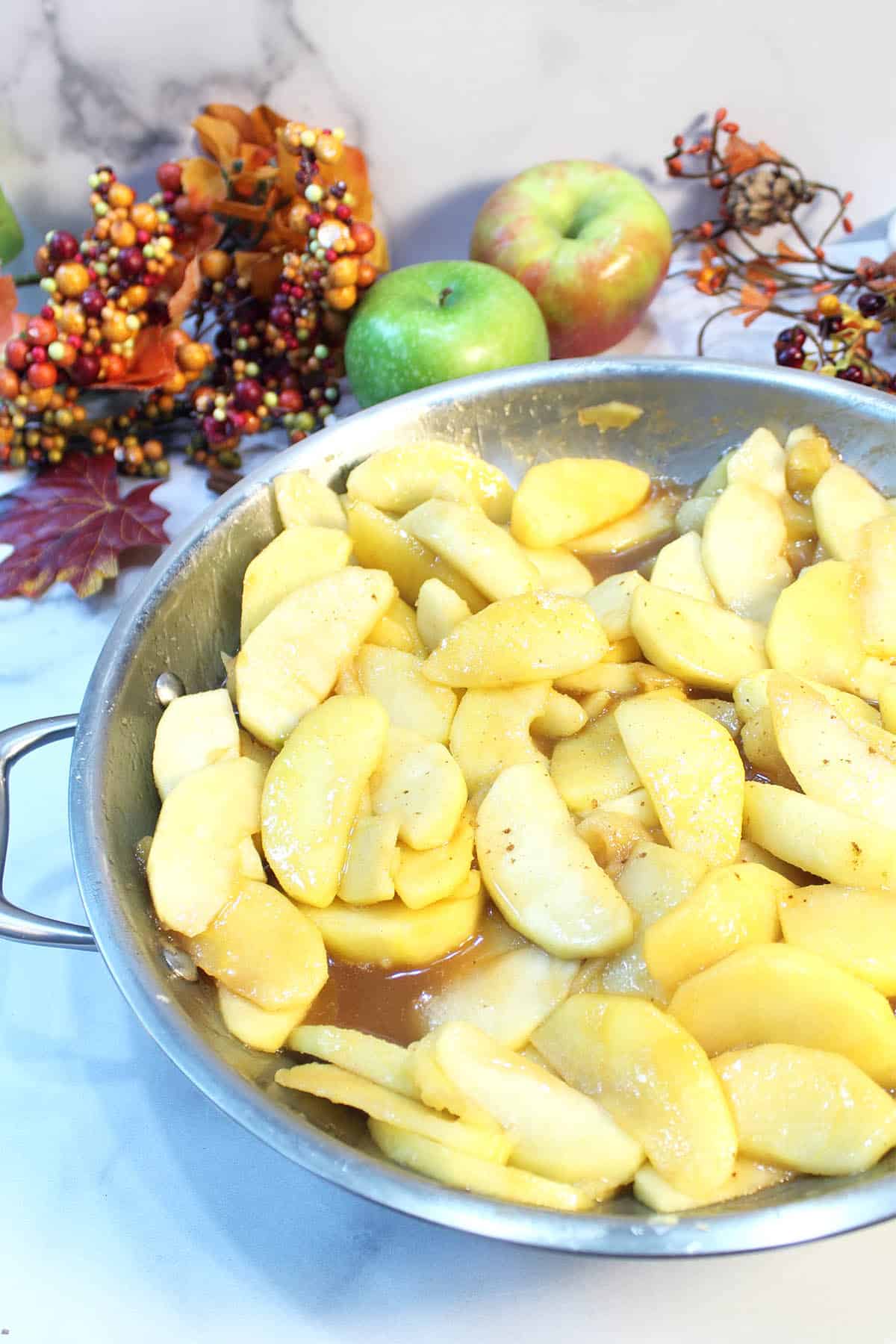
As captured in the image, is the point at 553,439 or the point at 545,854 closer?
the point at 545,854

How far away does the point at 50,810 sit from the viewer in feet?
3.59

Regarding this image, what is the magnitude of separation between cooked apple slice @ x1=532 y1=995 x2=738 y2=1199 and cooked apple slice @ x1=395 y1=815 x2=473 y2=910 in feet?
0.45

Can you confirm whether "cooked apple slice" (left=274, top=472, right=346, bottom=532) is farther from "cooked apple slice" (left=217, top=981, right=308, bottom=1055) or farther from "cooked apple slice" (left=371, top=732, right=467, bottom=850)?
"cooked apple slice" (left=217, top=981, right=308, bottom=1055)

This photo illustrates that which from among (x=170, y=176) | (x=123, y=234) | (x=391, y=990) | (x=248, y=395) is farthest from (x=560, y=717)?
(x=170, y=176)

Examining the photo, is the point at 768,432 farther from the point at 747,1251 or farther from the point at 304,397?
the point at 747,1251

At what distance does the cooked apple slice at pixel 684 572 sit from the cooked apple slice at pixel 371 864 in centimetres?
40

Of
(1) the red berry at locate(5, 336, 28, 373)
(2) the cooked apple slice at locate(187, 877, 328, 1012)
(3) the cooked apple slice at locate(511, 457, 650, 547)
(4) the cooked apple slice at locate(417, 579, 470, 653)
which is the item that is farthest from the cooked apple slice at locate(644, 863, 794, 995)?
(1) the red berry at locate(5, 336, 28, 373)

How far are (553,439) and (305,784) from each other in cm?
59

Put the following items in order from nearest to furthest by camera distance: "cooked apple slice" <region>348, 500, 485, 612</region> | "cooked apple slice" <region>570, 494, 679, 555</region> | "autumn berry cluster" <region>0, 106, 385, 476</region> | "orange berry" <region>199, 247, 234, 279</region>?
"cooked apple slice" <region>348, 500, 485, 612</region> < "cooked apple slice" <region>570, 494, 679, 555</region> < "autumn berry cluster" <region>0, 106, 385, 476</region> < "orange berry" <region>199, 247, 234, 279</region>

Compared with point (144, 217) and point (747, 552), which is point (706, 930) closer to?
point (747, 552)

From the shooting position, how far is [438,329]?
1284 mm

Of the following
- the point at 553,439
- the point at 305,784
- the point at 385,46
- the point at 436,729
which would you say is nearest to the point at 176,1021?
the point at 305,784

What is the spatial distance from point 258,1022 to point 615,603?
51 cm

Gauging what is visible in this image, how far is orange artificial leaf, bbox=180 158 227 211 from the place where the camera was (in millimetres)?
1380
